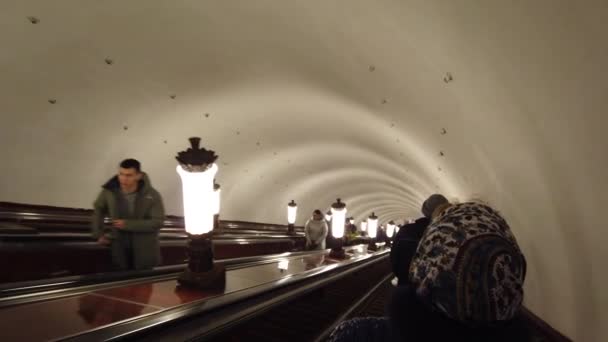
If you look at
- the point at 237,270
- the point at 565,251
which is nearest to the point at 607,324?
the point at 565,251

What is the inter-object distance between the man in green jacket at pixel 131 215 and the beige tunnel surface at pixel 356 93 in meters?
2.08

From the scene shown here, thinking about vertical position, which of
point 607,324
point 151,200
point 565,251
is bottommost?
point 607,324

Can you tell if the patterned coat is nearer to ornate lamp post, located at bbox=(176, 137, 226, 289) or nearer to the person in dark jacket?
the person in dark jacket

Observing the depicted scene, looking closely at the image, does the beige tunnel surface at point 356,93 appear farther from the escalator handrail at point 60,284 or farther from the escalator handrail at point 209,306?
the escalator handrail at point 60,284

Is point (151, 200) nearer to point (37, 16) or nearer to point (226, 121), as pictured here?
point (37, 16)

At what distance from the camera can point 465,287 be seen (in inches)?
65.0

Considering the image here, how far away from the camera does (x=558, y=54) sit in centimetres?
285

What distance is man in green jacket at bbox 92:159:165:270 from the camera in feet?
12.3

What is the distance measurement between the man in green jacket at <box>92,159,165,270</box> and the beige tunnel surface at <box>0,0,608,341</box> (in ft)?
6.82

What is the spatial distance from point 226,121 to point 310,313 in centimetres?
562

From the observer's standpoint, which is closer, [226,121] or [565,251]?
[565,251]

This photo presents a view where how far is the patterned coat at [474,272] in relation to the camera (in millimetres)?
1624

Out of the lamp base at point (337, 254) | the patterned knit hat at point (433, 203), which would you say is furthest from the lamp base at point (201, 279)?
the lamp base at point (337, 254)

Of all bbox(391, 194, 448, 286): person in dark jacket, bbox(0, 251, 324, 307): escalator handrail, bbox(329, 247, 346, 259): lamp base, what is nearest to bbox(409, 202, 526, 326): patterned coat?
bbox(391, 194, 448, 286): person in dark jacket
